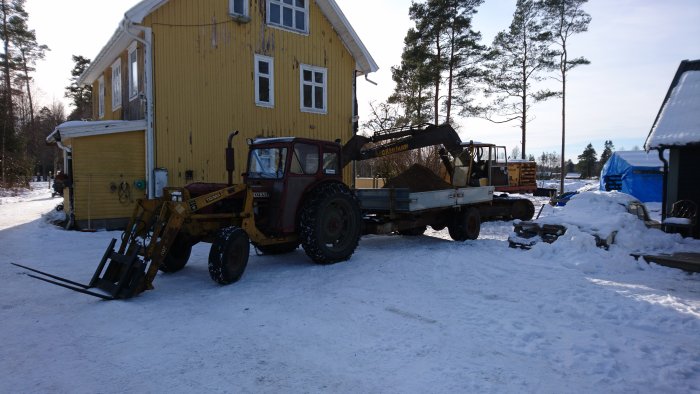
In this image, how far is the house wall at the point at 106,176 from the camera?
37.2 ft

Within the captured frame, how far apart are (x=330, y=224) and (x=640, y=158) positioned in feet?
68.0

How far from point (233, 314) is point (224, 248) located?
1.27 m

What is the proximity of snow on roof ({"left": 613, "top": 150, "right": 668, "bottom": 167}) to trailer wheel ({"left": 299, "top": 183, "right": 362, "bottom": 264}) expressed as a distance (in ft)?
62.4

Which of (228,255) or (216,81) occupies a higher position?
(216,81)

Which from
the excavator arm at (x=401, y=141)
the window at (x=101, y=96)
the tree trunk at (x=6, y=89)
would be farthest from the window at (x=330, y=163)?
the tree trunk at (x=6, y=89)

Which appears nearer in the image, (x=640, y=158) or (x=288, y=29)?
(x=288, y=29)

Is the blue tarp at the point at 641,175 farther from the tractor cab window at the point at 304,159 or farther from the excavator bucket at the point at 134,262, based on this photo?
the excavator bucket at the point at 134,262

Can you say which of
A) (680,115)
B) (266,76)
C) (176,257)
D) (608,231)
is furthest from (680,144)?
(266,76)

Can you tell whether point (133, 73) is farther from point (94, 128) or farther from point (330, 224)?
point (330, 224)

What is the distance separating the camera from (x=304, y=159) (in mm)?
7480

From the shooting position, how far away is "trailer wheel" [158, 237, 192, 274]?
689cm

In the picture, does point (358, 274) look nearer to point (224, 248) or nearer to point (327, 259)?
point (327, 259)

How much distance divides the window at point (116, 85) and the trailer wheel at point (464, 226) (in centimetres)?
1178

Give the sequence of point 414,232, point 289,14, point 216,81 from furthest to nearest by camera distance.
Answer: point 289,14, point 216,81, point 414,232
